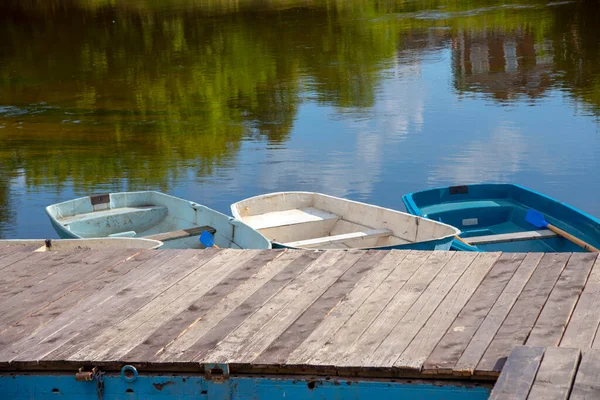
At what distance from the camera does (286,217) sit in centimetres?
1047

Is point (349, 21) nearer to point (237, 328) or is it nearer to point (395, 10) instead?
point (395, 10)

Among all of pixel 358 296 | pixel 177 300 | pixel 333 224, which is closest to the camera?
pixel 358 296

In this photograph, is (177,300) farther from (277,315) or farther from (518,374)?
(518,374)

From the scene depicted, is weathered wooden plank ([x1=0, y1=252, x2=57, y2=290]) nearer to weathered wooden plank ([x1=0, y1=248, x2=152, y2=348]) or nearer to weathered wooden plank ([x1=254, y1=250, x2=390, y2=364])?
weathered wooden plank ([x1=0, y1=248, x2=152, y2=348])

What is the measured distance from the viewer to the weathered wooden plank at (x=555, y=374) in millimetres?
4699

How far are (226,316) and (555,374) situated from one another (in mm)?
2274

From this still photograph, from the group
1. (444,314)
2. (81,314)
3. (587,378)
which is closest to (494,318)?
(444,314)

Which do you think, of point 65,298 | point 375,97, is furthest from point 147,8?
point 65,298

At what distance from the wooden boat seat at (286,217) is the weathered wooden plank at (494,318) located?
359 cm

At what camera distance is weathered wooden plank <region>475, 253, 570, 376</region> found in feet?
17.1

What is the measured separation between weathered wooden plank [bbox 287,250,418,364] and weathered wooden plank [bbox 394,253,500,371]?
42 centimetres

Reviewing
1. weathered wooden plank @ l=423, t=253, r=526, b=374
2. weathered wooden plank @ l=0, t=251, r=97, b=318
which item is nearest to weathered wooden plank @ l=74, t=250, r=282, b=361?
weathered wooden plank @ l=0, t=251, r=97, b=318

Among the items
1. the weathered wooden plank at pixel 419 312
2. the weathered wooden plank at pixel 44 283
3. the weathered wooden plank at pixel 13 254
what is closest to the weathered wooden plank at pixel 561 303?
the weathered wooden plank at pixel 419 312

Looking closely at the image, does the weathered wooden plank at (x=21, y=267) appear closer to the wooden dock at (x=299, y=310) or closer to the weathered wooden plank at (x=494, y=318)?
the wooden dock at (x=299, y=310)
